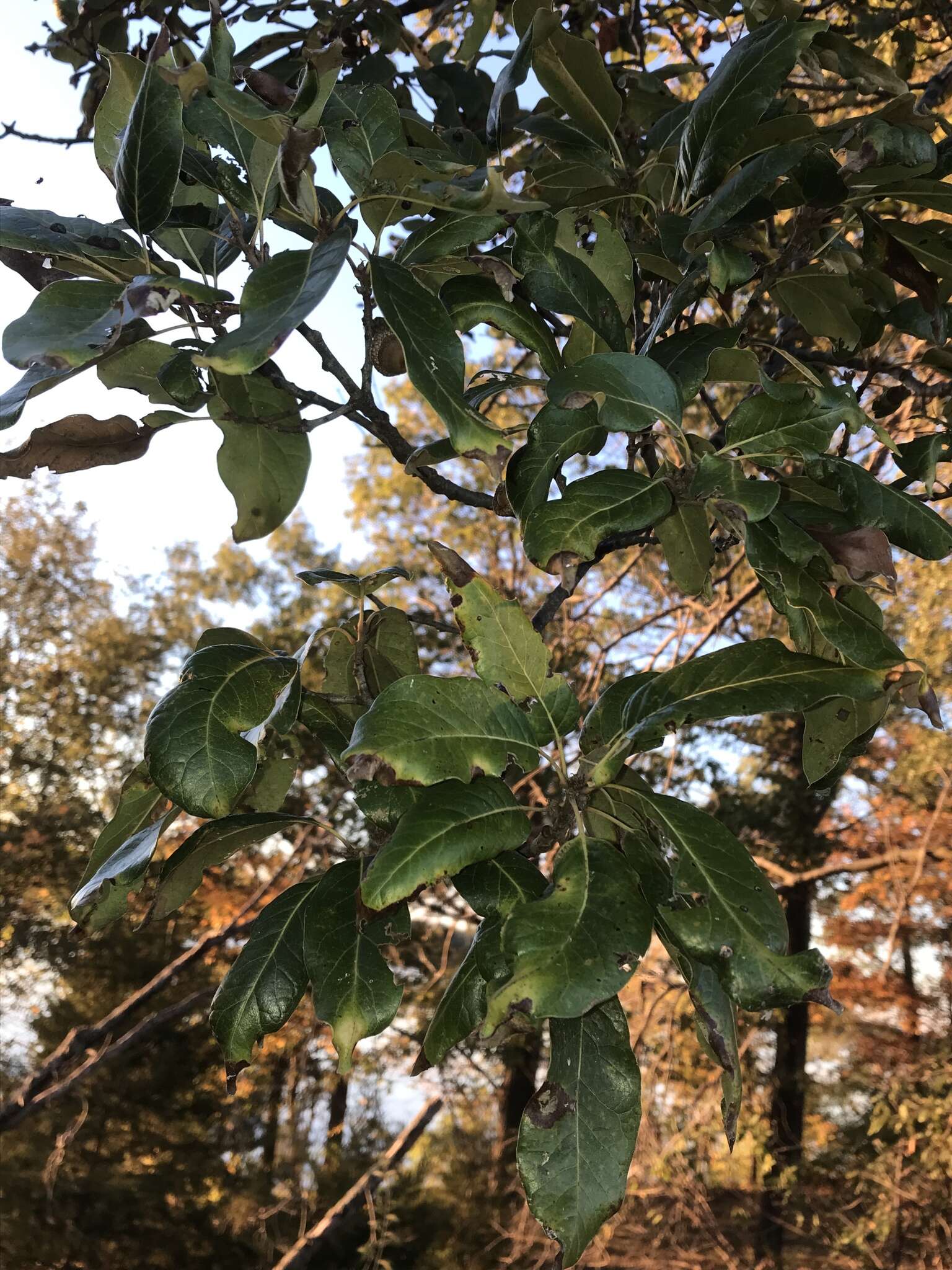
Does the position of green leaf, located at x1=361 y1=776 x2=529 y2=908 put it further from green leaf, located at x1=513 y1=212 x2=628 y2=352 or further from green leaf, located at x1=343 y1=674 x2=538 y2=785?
green leaf, located at x1=513 y1=212 x2=628 y2=352

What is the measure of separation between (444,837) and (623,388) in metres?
0.30

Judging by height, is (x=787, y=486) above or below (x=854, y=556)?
above

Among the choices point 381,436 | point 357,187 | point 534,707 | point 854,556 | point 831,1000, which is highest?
point 357,187

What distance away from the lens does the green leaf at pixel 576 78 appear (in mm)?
724

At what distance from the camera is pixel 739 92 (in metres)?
0.64

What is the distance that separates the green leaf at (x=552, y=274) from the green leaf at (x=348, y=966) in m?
0.43

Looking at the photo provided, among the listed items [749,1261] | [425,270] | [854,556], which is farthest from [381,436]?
[749,1261]

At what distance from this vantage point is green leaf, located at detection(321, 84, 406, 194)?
0.63 meters

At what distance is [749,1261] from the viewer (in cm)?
493

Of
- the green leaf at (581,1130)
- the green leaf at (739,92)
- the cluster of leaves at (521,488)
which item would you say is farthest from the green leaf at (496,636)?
the green leaf at (739,92)

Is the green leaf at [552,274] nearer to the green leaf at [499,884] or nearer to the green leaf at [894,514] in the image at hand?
the green leaf at [894,514]

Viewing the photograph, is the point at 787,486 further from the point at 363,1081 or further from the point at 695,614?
the point at 363,1081

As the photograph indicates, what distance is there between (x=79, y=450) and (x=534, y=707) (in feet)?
1.24

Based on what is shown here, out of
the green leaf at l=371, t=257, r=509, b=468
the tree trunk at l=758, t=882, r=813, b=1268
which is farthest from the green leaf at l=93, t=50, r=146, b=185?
the tree trunk at l=758, t=882, r=813, b=1268
